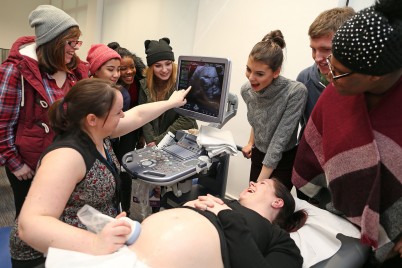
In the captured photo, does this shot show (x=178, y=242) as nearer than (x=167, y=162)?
Yes

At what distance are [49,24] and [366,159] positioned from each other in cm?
176

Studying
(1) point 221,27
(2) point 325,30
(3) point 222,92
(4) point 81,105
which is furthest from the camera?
(1) point 221,27

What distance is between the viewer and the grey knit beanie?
173 centimetres

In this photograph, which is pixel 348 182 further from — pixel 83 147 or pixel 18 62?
pixel 18 62

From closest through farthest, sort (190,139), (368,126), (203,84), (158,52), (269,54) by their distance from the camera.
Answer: (368,126)
(269,54)
(203,84)
(190,139)
(158,52)

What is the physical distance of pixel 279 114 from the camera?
175 centimetres

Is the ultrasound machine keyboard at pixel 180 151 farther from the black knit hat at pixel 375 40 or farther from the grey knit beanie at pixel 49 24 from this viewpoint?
the black knit hat at pixel 375 40

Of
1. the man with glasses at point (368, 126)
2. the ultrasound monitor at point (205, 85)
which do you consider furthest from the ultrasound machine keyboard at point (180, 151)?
the man with glasses at point (368, 126)

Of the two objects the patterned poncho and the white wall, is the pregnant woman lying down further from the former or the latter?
the white wall

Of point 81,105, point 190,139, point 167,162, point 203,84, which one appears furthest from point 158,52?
point 81,105

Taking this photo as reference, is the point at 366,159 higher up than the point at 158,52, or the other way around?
the point at 158,52

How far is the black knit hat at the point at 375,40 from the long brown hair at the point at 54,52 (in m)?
1.53

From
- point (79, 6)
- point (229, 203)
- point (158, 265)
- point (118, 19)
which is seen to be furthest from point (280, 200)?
point (79, 6)

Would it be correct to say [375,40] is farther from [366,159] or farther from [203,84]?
[203,84]
